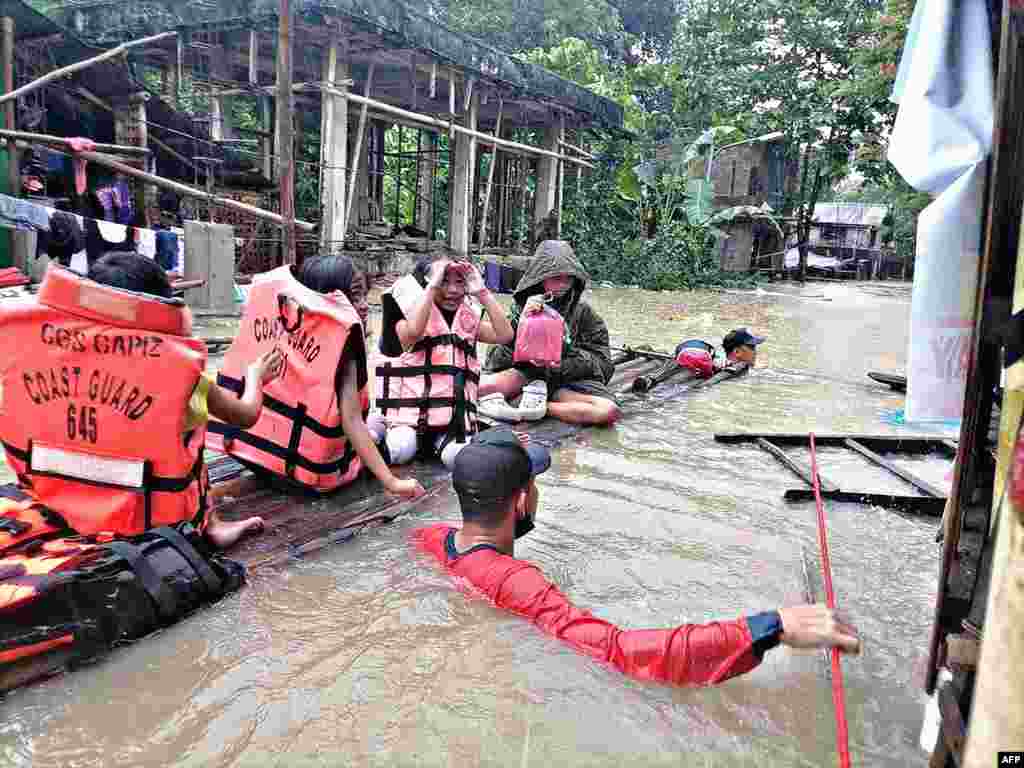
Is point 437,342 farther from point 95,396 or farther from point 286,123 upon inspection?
point 286,123

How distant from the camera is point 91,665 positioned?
2379mm

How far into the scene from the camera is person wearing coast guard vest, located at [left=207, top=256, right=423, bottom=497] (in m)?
3.51

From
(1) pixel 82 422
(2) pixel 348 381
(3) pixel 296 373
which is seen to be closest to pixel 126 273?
(1) pixel 82 422

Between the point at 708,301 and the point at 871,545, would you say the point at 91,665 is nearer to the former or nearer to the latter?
the point at 871,545

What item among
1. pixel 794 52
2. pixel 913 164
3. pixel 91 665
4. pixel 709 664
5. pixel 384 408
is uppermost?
pixel 794 52

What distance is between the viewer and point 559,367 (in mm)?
5730

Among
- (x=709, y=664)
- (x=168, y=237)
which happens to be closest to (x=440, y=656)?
(x=709, y=664)

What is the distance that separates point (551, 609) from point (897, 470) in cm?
315

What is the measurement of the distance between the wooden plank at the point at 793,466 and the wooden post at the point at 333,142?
7877 millimetres

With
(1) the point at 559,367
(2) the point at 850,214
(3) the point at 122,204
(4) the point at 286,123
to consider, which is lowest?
(1) the point at 559,367

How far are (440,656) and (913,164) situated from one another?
6.43ft

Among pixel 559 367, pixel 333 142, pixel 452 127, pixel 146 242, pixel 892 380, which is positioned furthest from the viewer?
pixel 452 127

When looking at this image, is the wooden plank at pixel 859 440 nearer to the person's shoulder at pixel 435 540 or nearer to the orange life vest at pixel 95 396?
the person's shoulder at pixel 435 540

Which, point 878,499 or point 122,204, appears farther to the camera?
point 122,204
